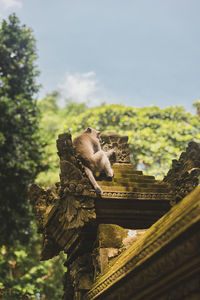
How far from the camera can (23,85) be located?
50.5 ft

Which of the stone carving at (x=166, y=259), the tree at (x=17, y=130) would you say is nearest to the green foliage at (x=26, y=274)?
the tree at (x=17, y=130)

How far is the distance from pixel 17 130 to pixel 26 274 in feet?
21.9

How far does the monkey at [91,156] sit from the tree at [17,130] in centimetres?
848

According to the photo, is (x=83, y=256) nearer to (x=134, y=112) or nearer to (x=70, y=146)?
(x=70, y=146)

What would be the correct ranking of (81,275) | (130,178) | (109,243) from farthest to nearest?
(130,178) → (81,275) → (109,243)

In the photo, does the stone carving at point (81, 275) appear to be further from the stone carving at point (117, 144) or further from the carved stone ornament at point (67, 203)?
the stone carving at point (117, 144)

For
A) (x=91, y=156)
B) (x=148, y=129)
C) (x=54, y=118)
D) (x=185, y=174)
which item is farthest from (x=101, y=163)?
(x=54, y=118)

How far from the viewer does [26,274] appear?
14.5 m

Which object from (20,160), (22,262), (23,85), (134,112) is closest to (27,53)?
(23,85)

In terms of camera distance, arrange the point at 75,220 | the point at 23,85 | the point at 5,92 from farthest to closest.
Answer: the point at 23,85
the point at 5,92
the point at 75,220

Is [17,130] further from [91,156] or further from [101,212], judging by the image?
[101,212]

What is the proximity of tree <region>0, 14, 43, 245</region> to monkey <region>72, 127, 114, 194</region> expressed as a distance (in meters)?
8.48

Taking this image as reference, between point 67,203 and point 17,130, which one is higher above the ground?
point 17,130

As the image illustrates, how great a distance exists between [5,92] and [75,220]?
1159cm
